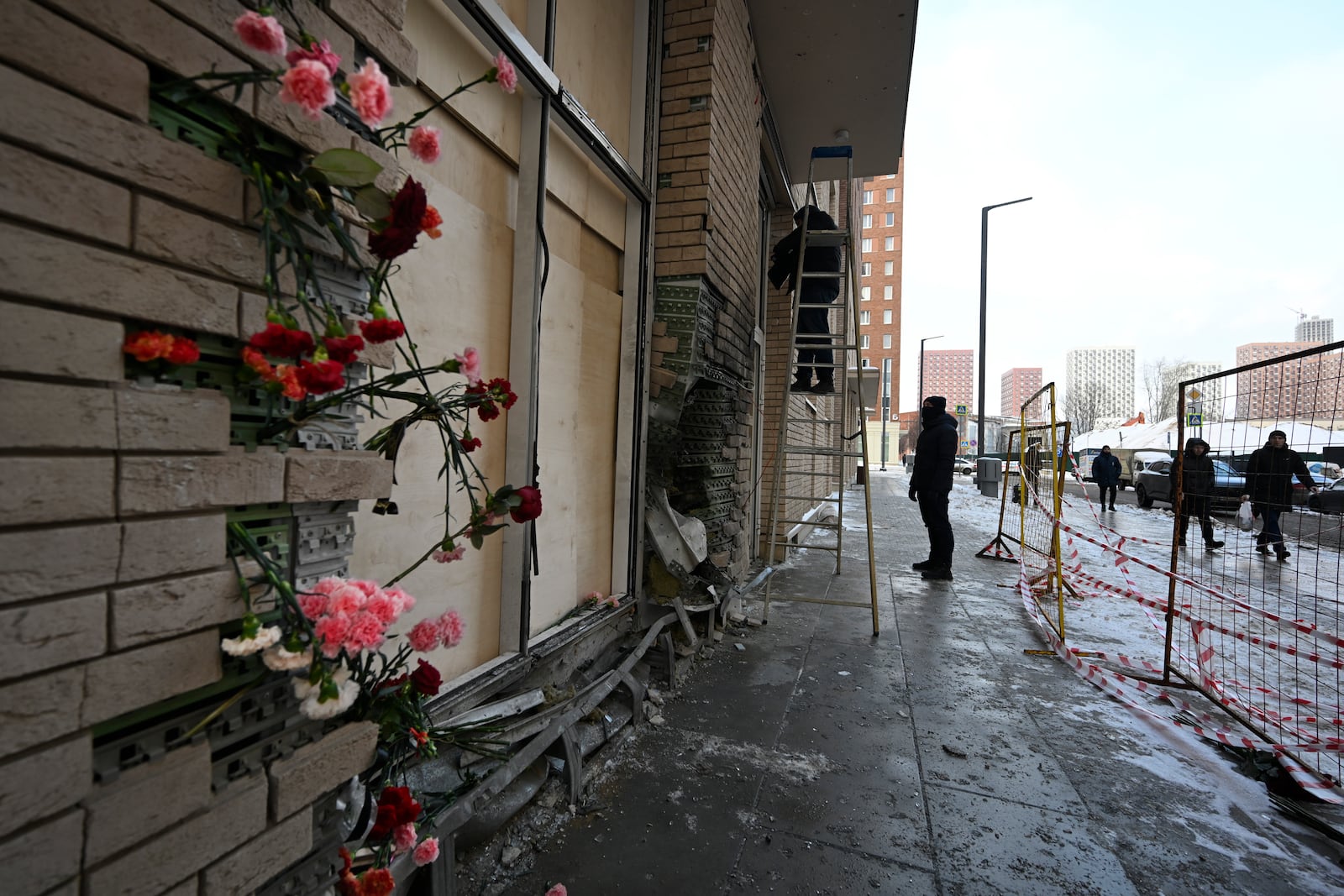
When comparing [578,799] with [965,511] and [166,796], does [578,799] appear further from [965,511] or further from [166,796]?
[965,511]

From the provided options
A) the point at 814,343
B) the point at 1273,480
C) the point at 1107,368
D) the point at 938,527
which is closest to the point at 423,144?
the point at 814,343

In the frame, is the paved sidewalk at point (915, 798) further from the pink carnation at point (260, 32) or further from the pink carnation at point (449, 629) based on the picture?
the pink carnation at point (260, 32)

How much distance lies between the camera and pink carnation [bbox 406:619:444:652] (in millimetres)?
1347

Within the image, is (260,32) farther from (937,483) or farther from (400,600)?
(937,483)

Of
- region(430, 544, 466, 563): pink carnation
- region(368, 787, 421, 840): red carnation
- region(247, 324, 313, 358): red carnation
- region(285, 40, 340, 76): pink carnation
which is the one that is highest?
region(285, 40, 340, 76): pink carnation

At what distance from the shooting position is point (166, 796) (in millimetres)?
981

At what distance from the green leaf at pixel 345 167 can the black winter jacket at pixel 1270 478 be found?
414 cm

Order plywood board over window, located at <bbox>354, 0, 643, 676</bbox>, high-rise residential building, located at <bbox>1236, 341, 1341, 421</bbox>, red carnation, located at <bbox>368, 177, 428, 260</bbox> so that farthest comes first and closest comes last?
high-rise residential building, located at <bbox>1236, 341, 1341, 421</bbox>
plywood board over window, located at <bbox>354, 0, 643, 676</bbox>
red carnation, located at <bbox>368, 177, 428, 260</bbox>

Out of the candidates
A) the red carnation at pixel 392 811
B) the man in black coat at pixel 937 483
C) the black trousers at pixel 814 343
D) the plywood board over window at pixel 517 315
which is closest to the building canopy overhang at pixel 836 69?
the plywood board over window at pixel 517 315

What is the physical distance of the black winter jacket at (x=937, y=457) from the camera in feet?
21.0

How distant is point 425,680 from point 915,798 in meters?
2.11

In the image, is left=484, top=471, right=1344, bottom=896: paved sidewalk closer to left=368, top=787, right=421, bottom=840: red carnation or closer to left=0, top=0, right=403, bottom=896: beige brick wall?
left=368, top=787, right=421, bottom=840: red carnation

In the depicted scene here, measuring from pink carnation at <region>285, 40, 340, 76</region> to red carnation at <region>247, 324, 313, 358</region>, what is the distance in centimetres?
47

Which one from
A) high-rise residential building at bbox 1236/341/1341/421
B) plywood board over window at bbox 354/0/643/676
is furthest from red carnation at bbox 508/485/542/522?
high-rise residential building at bbox 1236/341/1341/421
